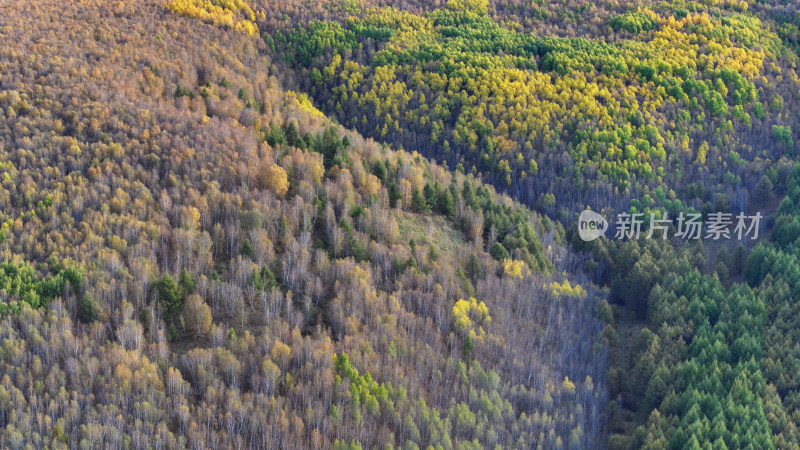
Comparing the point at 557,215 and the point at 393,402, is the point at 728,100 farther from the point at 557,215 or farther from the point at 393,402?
the point at 393,402

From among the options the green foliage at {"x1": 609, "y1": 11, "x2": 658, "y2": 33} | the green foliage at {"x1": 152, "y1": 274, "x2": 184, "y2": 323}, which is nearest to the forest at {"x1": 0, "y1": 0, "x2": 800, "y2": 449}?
the green foliage at {"x1": 152, "y1": 274, "x2": 184, "y2": 323}

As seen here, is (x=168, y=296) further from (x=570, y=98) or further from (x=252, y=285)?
(x=570, y=98)

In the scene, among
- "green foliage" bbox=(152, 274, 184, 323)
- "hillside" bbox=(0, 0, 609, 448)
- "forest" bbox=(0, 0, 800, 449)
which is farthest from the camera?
"green foliage" bbox=(152, 274, 184, 323)

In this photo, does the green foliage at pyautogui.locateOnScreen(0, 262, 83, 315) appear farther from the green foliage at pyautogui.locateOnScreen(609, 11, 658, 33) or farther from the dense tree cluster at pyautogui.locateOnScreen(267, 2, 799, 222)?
the green foliage at pyautogui.locateOnScreen(609, 11, 658, 33)

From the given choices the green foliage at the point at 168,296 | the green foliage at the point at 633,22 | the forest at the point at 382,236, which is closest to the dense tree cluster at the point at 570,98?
the green foliage at the point at 633,22

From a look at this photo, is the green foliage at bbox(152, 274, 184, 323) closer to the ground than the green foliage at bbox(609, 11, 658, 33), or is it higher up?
closer to the ground

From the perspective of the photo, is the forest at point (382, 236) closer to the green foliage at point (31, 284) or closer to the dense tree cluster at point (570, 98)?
the green foliage at point (31, 284)

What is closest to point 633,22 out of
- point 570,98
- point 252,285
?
point 570,98
